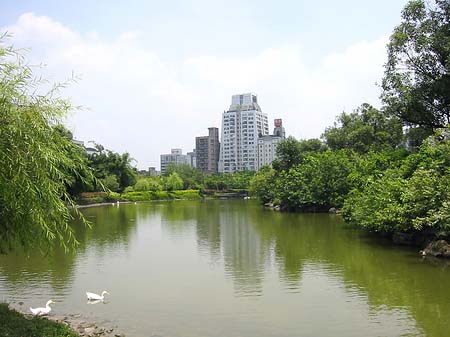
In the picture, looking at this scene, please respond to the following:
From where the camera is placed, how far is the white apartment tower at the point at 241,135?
98.9 meters

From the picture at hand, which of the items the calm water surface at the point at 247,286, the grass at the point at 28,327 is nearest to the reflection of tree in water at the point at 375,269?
the calm water surface at the point at 247,286

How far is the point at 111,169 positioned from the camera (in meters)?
60.2

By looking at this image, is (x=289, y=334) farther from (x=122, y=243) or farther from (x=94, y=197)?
(x=94, y=197)

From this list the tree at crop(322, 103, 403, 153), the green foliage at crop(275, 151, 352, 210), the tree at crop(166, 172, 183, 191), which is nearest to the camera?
the green foliage at crop(275, 151, 352, 210)

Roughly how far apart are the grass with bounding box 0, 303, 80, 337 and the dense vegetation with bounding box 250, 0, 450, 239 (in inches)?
397

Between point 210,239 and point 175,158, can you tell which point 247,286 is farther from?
point 175,158

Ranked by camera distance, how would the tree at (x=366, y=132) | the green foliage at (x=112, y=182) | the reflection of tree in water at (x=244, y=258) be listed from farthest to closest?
1. the green foliage at (x=112, y=182)
2. the tree at (x=366, y=132)
3. the reflection of tree in water at (x=244, y=258)

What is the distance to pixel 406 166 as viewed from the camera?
17.7 m

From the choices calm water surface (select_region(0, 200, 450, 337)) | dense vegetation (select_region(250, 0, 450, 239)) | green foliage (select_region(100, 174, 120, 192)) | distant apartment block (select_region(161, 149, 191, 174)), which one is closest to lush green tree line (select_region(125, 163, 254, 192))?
green foliage (select_region(100, 174, 120, 192))

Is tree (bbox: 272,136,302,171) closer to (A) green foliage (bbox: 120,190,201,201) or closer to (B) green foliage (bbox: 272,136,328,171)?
(B) green foliage (bbox: 272,136,328,171)

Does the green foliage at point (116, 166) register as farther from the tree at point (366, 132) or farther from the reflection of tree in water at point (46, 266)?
the reflection of tree in water at point (46, 266)

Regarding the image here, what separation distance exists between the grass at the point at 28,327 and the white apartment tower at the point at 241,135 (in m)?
90.8

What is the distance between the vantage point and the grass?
627 centimetres

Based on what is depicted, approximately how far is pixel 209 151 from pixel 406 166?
90036 millimetres
